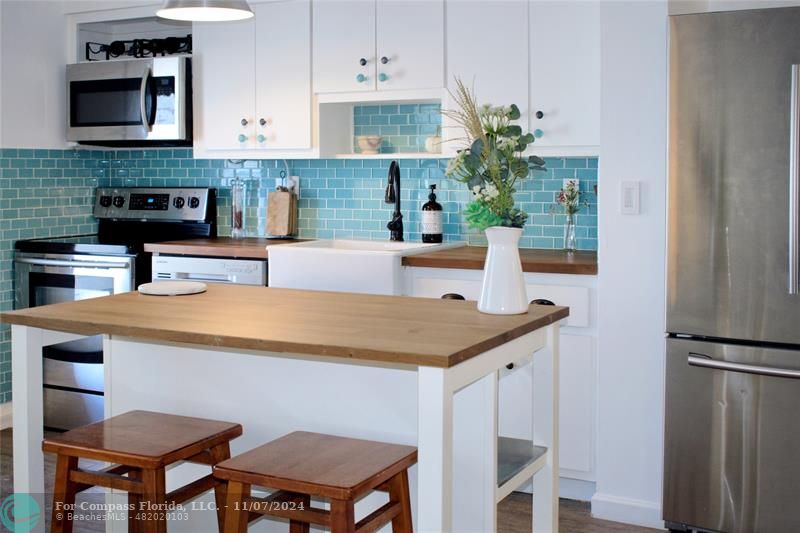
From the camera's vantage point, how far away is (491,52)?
4094 millimetres

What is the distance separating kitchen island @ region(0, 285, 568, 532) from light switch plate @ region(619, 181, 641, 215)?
3.06 ft

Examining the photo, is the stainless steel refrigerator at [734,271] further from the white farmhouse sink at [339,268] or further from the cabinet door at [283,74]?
the cabinet door at [283,74]

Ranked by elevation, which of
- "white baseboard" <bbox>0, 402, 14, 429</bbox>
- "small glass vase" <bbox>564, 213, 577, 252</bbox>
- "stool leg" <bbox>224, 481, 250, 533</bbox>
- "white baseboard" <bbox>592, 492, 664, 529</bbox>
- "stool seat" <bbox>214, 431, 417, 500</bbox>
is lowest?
"white baseboard" <bbox>592, 492, 664, 529</bbox>

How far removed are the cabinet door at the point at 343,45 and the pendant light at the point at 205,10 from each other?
1.43m

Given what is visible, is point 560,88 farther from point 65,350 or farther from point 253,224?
point 65,350

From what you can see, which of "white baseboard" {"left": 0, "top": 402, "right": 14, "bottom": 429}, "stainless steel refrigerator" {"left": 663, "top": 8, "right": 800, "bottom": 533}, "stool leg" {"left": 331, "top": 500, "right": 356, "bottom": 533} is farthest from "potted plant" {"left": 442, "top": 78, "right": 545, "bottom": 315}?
"white baseboard" {"left": 0, "top": 402, "right": 14, "bottom": 429}

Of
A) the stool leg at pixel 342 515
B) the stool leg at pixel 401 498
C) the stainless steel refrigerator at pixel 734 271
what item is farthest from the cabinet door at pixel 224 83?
the stool leg at pixel 342 515

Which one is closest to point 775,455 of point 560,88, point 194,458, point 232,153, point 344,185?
point 560,88

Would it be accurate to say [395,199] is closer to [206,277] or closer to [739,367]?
[206,277]

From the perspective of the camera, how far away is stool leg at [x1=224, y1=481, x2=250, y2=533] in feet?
7.38

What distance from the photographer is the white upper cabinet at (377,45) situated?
4.22 meters

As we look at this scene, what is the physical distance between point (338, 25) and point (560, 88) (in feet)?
3.68

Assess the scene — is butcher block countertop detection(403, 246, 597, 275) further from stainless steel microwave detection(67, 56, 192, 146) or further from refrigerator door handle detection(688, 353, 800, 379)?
stainless steel microwave detection(67, 56, 192, 146)

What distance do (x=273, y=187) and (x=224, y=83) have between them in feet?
2.08
